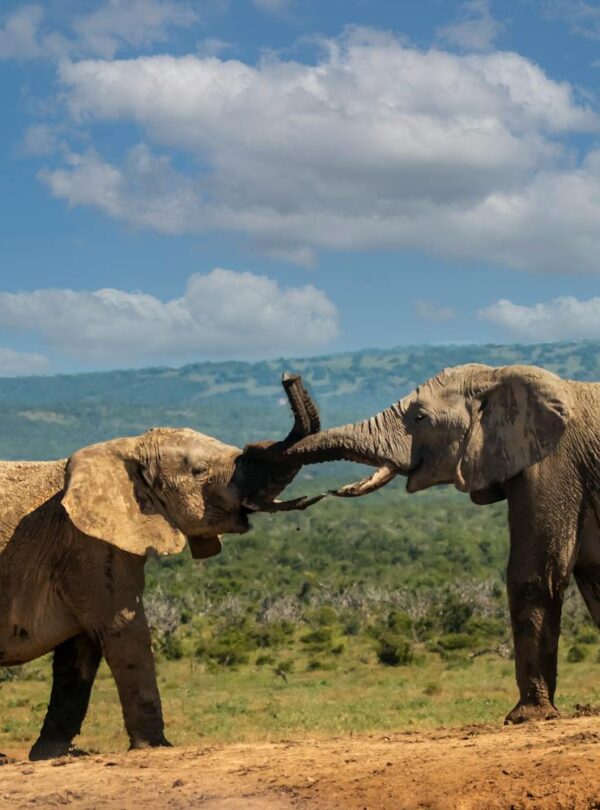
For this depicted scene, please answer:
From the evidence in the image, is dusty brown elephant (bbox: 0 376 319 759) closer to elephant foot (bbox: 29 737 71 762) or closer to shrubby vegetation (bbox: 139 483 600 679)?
elephant foot (bbox: 29 737 71 762)

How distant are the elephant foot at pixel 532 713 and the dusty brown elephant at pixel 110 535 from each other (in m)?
2.36

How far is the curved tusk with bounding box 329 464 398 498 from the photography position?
403 inches

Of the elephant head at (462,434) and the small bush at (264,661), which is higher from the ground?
the elephant head at (462,434)

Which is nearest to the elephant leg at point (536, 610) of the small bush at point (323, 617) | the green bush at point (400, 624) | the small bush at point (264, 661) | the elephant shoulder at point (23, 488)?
the elephant shoulder at point (23, 488)

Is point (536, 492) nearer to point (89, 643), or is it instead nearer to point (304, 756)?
point (304, 756)

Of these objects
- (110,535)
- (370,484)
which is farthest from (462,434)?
(110,535)

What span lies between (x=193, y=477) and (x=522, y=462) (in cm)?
265

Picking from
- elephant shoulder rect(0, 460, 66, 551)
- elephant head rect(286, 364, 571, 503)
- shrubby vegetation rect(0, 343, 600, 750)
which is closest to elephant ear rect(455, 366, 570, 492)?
elephant head rect(286, 364, 571, 503)

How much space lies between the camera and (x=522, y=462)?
33.3 ft

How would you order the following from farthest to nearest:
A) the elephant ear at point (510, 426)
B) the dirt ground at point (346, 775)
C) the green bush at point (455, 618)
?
the green bush at point (455, 618)
the elephant ear at point (510, 426)
the dirt ground at point (346, 775)

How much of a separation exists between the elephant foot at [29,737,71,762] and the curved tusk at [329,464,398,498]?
306 cm

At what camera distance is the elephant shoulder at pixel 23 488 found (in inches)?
405

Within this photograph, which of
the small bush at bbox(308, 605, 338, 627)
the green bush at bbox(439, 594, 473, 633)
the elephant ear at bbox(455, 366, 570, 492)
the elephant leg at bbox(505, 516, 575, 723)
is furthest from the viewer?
the small bush at bbox(308, 605, 338, 627)

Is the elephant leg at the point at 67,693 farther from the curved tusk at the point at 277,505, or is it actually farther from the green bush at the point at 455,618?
the green bush at the point at 455,618
